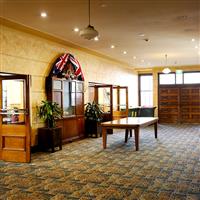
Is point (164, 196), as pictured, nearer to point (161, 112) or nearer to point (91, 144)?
point (91, 144)

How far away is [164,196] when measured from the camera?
3965mm

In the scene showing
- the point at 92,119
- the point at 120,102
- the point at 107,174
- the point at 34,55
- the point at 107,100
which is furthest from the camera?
the point at 120,102

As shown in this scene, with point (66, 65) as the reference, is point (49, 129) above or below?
below

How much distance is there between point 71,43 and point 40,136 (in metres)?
3.11

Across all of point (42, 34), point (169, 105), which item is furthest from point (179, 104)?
point (42, 34)

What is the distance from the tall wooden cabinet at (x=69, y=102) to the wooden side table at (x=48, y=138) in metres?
0.81

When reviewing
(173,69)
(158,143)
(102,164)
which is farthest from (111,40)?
(173,69)

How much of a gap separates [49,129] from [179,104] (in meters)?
9.77

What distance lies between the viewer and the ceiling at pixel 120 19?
5246mm

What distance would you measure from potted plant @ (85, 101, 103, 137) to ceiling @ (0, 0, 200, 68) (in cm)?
209

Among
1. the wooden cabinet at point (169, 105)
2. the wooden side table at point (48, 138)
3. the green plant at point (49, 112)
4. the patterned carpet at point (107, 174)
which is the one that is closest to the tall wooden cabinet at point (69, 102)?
the green plant at point (49, 112)

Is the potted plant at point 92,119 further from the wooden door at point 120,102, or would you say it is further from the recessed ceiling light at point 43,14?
the recessed ceiling light at point 43,14

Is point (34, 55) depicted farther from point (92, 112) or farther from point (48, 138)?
point (92, 112)

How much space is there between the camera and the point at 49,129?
7.27m
